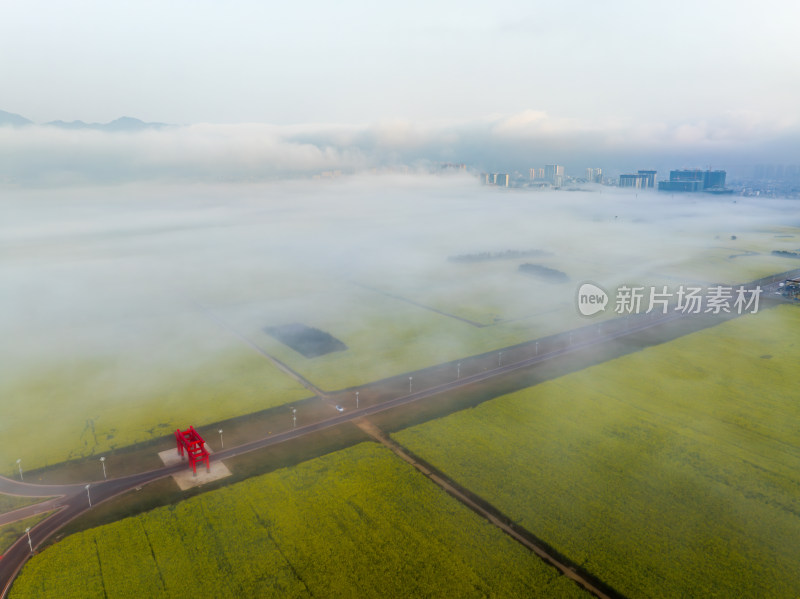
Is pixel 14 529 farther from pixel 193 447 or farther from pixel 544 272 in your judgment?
pixel 544 272

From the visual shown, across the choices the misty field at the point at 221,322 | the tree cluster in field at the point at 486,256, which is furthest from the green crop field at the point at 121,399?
the tree cluster in field at the point at 486,256

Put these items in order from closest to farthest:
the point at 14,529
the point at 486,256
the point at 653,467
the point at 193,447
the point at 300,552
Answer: the point at 300,552 → the point at 14,529 → the point at 193,447 → the point at 653,467 → the point at 486,256

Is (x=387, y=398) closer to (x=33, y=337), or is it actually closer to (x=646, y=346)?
(x=646, y=346)

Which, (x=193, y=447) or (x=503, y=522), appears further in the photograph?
(x=193, y=447)

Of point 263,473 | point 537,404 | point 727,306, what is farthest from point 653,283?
point 263,473

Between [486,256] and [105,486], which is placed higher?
[486,256]

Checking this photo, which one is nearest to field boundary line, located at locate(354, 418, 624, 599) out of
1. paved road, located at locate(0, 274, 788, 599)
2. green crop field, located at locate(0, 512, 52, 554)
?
paved road, located at locate(0, 274, 788, 599)

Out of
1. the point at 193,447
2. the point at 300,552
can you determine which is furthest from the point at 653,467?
the point at 193,447

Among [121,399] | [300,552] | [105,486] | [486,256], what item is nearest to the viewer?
[300,552]

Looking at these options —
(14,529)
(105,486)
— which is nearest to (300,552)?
(105,486)
